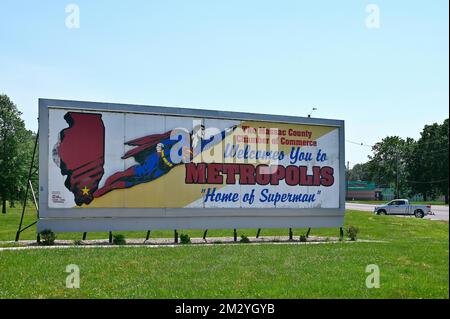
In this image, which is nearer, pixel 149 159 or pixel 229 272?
pixel 229 272

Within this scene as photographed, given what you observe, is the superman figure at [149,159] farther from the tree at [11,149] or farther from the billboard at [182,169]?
the tree at [11,149]

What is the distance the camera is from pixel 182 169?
20.1m

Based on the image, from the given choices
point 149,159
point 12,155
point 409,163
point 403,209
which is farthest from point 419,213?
point 409,163

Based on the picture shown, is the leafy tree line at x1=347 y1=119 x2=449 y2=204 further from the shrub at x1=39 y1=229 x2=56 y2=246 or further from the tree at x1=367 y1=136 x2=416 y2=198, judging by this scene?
the shrub at x1=39 y1=229 x2=56 y2=246

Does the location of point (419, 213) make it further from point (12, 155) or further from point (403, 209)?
point (12, 155)

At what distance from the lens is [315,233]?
26781 mm

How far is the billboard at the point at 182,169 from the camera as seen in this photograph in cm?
1855

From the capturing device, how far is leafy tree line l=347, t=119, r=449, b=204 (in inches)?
2857

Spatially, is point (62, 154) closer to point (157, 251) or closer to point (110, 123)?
point (110, 123)

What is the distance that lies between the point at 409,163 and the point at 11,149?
236ft

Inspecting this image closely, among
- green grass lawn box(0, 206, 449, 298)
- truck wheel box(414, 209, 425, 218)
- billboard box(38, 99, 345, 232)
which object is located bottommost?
truck wheel box(414, 209, 425, 218)

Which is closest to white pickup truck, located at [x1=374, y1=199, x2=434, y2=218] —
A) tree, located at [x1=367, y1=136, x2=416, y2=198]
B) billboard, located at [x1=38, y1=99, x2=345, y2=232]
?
billboard, located at [x1=38, y1=99, x2=345, y2=232]

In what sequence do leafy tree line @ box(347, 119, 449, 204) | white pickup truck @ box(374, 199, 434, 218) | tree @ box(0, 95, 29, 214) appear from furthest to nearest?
leafy tree line @ box(347, 119, 449, 204) → tree @ box(0, 95, 29, 214) → white pickup truck @ box(374, 199, 434, 218)

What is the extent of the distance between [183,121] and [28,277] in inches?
A: 423
